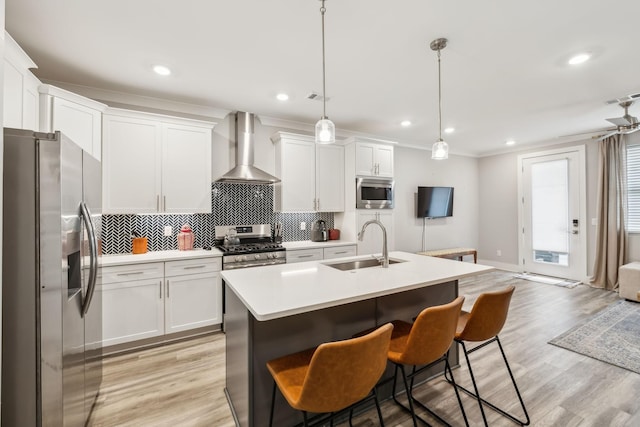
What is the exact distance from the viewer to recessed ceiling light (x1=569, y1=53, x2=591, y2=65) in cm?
250

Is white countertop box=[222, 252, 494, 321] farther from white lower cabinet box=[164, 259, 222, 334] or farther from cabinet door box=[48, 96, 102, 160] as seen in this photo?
cabinet door box=[48, 96, 102, 160]

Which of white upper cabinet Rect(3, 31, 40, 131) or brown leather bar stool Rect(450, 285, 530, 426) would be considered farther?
white upper cabinet Rect(3, 31, 40, 131)

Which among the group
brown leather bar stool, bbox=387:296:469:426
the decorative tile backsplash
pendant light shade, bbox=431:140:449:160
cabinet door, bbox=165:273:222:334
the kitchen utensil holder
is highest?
pendant light shade, bbox=431:140:449:160

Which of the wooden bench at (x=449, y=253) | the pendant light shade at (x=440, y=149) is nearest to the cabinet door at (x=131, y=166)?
the pendant light shade at (x=440, y=149)

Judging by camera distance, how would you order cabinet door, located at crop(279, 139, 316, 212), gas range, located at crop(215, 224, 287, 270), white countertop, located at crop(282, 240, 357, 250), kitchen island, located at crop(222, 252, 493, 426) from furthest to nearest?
cabinet door, located at crop(279, 139, 316, 212) < white countertop, located at crop(282, 240, 357, 250) < gas range, located at crop(215, 224, 287, 270) < kitchen island, located at crop(222, 252, 493, 426)

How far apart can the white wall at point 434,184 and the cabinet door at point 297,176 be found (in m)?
2.15

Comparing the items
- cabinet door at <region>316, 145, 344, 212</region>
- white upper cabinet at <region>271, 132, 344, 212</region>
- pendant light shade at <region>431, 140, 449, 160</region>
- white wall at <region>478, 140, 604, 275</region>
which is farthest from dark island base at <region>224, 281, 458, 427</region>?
white wall at <region>478, 140, 604, 275</region>

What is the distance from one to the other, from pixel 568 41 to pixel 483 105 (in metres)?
1.42


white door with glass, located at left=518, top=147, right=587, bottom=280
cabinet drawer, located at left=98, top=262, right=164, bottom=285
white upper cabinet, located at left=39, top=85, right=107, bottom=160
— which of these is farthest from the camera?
white door with glass, located at left=518, top=147, right=587, bottom=280

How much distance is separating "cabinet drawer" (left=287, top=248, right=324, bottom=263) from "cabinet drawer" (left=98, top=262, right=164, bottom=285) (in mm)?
1456

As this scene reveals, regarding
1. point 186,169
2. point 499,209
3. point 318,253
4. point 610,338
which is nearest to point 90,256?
point 186,169

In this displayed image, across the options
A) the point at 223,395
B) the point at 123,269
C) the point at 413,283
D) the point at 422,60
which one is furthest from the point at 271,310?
the point at 422,60

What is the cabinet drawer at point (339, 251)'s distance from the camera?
13.3 feet

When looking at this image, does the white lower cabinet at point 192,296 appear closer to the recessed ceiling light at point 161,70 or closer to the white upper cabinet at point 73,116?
the white upper cabinet at point 73,116
